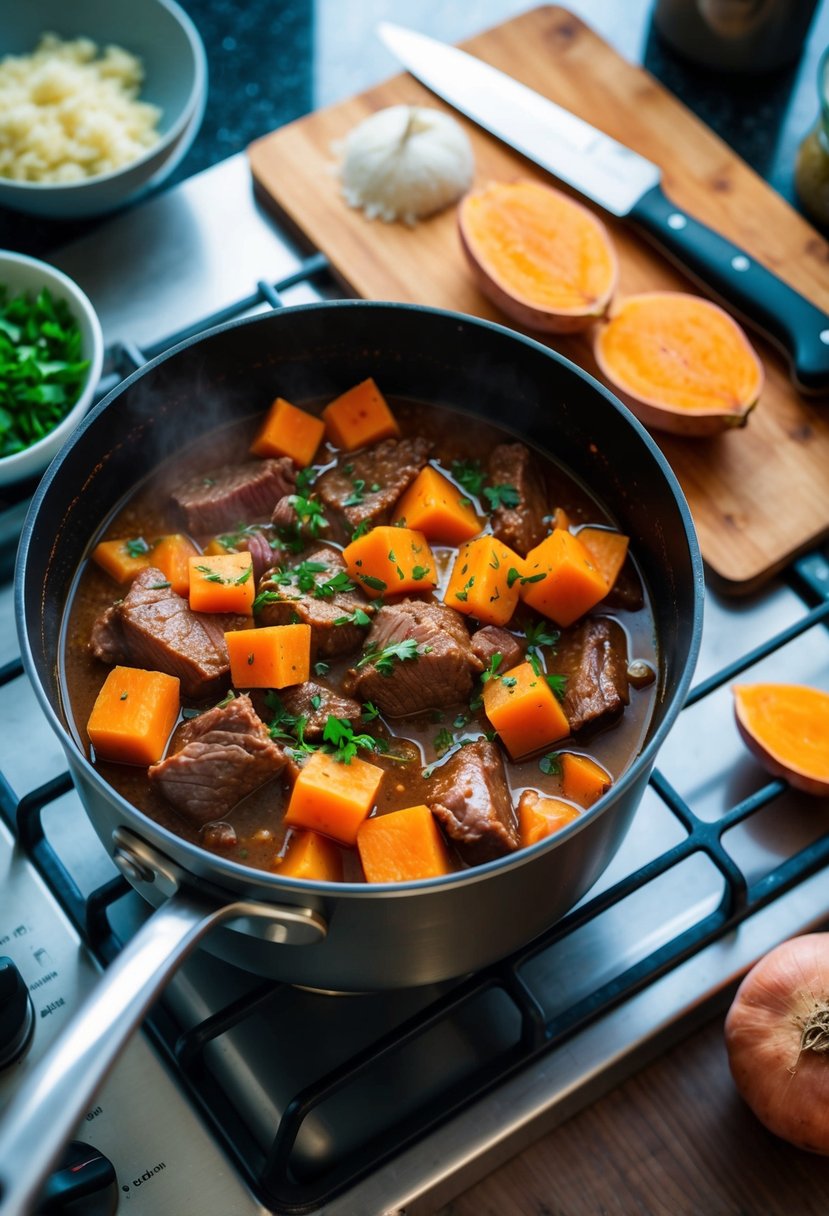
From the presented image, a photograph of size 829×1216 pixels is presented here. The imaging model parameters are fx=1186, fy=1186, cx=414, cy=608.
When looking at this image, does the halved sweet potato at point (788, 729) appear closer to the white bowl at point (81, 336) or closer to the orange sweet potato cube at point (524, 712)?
the orange sweet potato cube at point (524, 712)

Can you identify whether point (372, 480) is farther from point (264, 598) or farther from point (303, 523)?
point (264, 598)

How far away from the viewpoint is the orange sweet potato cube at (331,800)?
1.77m

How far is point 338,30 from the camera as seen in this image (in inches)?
126

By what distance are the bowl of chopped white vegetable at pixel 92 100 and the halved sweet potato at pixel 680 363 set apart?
110 cm

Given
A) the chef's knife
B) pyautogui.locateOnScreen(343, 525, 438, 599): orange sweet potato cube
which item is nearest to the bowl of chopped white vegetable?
the chef's knife

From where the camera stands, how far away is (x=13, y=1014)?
1741 mm

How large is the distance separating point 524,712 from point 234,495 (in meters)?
0.68

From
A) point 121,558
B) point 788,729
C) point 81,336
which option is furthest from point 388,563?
point 81,336

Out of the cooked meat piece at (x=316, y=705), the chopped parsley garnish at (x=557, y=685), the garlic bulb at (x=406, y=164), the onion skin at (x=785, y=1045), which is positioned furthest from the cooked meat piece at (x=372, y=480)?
the onion skin at (x=785, y=1045)

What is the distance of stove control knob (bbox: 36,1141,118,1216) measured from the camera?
1.55 m

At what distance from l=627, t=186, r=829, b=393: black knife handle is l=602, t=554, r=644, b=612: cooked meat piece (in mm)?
671

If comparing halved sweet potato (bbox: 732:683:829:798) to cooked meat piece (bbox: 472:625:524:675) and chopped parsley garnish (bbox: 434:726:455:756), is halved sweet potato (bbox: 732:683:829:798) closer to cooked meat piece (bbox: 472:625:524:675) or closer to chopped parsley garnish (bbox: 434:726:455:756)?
cooked meat piece (bbox: 472:625:524:675)

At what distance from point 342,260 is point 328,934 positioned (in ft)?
5.40

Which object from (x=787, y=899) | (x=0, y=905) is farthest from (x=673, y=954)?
(x=0, y=905)
